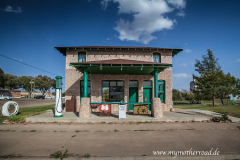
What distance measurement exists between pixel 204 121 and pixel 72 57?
12.0 meters

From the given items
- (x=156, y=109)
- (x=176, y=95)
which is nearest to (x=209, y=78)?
(x=176, y=95)

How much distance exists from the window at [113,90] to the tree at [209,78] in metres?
15.7

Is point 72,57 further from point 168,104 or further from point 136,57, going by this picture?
point 168,104

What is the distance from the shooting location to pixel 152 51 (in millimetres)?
12555

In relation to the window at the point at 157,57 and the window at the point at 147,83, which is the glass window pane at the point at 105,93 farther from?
the window at the point at 157,57

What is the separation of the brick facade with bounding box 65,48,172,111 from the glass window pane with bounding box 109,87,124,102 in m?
0.42

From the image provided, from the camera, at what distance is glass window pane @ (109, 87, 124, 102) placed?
39.9ft

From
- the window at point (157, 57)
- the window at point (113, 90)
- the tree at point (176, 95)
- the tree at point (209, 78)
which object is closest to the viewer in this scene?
the window at point (113, 90)

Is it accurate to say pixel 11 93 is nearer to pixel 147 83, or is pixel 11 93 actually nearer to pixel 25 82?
pixel 25 82

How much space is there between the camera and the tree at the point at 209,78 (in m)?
20.2

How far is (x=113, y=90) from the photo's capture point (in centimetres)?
1222

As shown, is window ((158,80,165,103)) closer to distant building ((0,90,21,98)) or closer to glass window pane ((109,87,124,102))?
glass window pane ((109,87,124,102))

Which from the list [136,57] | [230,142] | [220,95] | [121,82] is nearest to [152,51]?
[136,57]

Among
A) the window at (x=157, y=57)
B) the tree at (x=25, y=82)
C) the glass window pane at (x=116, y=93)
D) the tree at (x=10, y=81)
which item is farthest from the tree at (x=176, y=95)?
the tree at (x=25, y=82)
